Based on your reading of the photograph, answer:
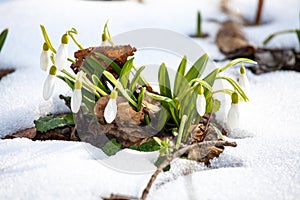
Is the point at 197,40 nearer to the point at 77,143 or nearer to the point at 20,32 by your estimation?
the point at 20,32

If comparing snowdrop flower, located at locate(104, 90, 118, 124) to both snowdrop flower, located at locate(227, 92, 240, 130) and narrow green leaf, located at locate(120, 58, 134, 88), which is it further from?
snowdrop flower, located at locate(227, 92, 240, 130)

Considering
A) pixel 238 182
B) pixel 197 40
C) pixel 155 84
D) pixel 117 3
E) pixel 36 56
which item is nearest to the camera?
pixel 238 182

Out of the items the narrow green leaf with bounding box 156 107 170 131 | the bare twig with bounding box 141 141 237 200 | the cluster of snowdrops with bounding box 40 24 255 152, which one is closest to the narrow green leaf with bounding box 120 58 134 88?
the cluster of snowdrops with bounding box 40 24 255 152

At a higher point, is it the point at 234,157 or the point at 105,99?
the point at 105,99

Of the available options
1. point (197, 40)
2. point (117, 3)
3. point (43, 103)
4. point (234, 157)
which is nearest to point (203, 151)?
point (234, 157)

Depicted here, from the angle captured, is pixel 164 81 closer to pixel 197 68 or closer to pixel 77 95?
pixel 197 68

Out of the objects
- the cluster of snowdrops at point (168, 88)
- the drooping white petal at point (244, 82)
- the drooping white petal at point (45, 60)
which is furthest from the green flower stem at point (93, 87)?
the drooping white petal at point (244, 82)
